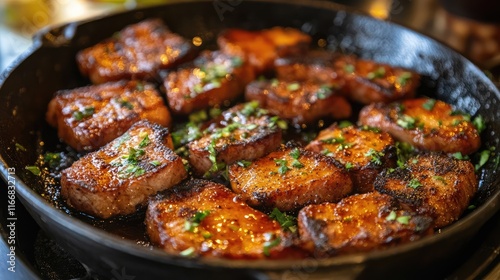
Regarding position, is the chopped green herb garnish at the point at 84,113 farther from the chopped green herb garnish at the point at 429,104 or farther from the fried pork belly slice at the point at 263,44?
the chopped green herb garnish at the point at 429,104

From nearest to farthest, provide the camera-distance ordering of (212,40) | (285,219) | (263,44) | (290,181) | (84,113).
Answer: (285,219)
(290,181)
(84,113)
(263,44)
(212,40)

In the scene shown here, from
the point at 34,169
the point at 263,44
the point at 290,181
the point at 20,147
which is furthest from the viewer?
the point at 263,44

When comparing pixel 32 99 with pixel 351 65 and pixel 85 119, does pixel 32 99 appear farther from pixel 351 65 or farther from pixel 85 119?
pixel 351 65

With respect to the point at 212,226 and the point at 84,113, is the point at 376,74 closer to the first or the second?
the point at 212,226

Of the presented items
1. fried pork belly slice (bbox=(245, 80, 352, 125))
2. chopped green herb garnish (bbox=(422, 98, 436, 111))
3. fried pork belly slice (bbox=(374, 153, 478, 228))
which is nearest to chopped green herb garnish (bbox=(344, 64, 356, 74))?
fried pork belly slice (bbox=(245, 80, 352, 125))

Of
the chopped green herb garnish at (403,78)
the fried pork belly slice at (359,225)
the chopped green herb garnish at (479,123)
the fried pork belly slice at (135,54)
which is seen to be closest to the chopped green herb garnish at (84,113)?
the fried pork belly slice at (135,54)

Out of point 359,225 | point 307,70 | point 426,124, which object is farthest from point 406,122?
point 359,225
